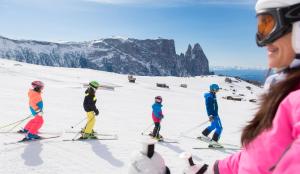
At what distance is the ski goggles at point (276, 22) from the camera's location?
140cm

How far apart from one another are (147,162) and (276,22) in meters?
1.15

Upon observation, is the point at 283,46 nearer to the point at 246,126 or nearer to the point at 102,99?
the point at 246,126

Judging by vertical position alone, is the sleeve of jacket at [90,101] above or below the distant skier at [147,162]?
below

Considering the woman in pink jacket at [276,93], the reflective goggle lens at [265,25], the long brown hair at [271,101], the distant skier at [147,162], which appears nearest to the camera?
the woman in pink jacket at [276,93]

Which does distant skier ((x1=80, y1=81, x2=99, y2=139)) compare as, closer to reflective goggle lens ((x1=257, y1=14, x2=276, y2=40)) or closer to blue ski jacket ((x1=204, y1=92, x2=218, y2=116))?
blue ski jacket ((x1=204, y1=92, x2=218, y2=116))

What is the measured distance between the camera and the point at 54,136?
10742mm

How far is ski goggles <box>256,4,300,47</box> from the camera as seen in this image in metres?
1.40

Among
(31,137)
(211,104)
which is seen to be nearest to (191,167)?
(31,137)

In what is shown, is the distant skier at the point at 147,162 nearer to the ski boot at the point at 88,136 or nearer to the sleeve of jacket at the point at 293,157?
the sleeve of jacket at the point at 293,157

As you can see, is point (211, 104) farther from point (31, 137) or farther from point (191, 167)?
point (191, 167)

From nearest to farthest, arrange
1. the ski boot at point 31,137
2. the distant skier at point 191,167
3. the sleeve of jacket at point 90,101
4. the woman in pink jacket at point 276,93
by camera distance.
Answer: the woman in pink jacket at point 276,93, the distant skier at point 191,167, the ski boot at point 31,137, the sleeve of jacket at point 90,101

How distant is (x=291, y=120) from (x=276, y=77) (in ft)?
1.06

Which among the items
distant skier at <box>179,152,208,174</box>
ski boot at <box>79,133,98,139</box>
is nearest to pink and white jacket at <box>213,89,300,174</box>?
distant skier at <box>179,152,208,174</box>

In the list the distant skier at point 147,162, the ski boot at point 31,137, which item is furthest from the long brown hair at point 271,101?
the ski boot at point 31,137
